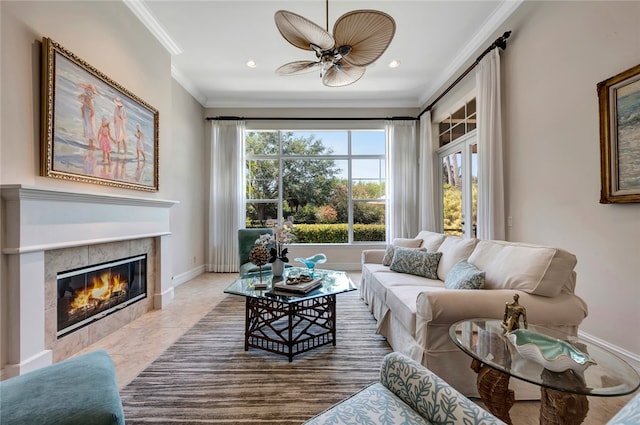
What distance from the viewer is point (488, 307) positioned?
1.62 meters

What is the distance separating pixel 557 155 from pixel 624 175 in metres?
0.58

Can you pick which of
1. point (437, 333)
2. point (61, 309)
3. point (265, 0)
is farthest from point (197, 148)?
point (437, 333)

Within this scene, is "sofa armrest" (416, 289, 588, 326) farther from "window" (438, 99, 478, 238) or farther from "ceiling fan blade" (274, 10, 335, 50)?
"window" (438, 99, 478, 238)

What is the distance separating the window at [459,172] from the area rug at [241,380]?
8.03 ft

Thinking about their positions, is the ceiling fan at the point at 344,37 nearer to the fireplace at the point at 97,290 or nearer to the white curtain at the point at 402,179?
the fireplace at the point at 97,290

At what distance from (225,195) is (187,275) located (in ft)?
5.26

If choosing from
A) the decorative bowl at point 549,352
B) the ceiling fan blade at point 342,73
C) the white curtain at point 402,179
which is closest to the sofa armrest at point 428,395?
the decorative bowl at point 549,352

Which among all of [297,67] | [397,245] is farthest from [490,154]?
[297,67]

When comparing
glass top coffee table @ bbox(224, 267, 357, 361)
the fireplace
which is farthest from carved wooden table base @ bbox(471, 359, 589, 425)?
the fireplace

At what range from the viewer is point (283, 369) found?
201cm

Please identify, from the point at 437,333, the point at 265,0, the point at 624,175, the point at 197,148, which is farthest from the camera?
the point at 197,148

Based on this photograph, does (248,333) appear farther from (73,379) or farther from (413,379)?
(413,379)

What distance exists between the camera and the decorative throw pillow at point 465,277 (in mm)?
1926

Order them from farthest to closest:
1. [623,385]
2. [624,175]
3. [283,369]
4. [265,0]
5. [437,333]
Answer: [265,0] < [283,369] < [624,175] < [437,333] < [623,385]
